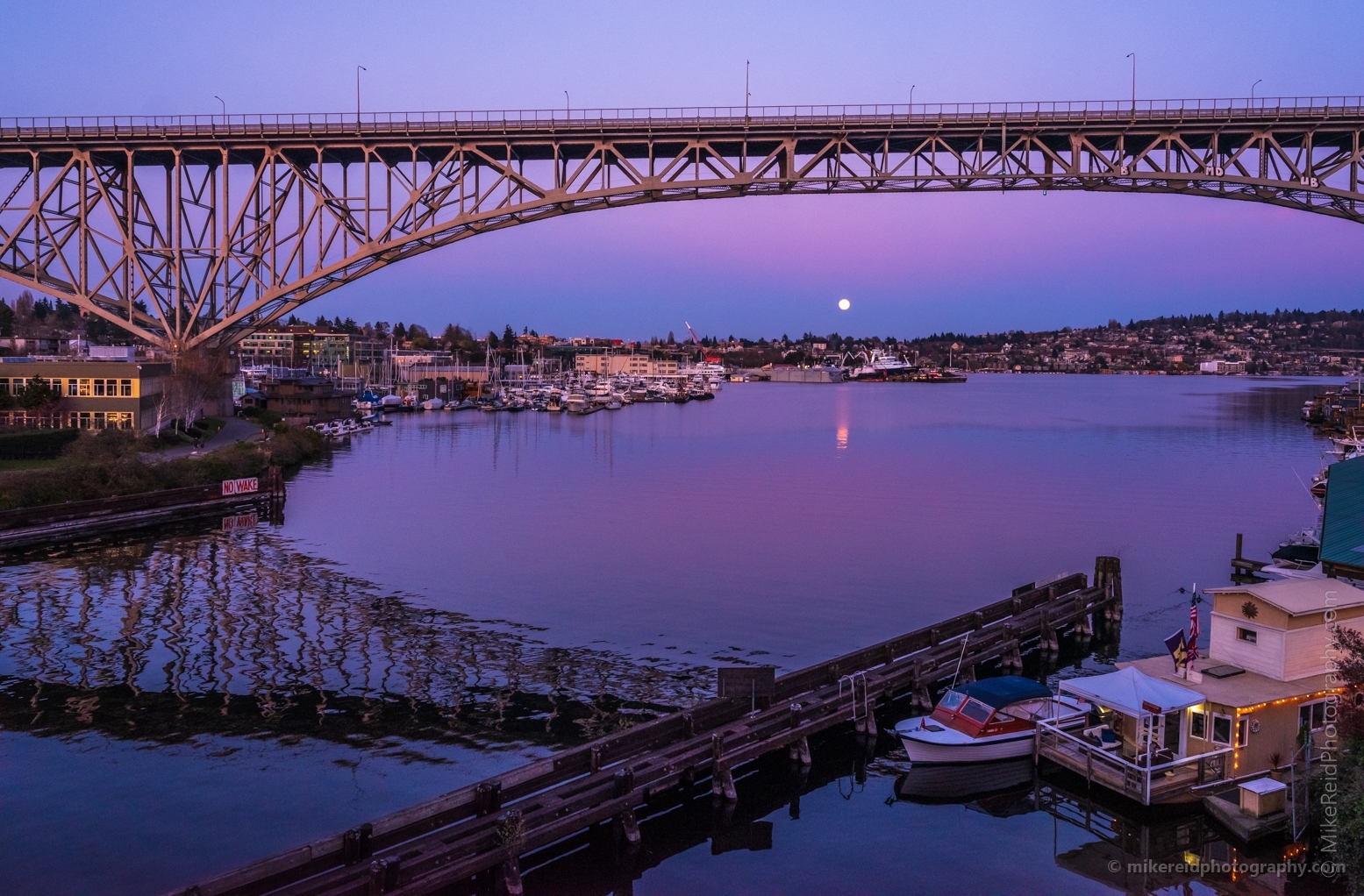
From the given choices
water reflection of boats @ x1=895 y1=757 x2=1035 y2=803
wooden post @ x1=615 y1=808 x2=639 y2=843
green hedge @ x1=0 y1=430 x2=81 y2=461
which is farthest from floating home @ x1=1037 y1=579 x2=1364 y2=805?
green hedge @ x1=0 y1=430 x2=81 y2=461

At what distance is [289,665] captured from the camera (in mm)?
19359

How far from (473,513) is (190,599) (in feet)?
47.7

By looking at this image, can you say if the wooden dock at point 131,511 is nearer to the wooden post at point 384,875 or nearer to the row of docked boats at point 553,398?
the wooden post at point 384,875

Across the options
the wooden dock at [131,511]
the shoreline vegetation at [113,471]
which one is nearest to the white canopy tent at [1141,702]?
the wooden dock at [131,511]

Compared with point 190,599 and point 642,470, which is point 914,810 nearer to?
point 190,599

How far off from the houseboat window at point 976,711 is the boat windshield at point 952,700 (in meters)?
0.16

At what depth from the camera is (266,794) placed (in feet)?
46.0

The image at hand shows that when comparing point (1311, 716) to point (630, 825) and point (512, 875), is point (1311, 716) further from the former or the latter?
point (512, 875)

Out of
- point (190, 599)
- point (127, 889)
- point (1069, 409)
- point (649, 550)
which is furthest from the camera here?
point (1069, 409)

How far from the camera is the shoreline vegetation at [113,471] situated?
3191 centimetres

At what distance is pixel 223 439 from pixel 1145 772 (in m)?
43.6

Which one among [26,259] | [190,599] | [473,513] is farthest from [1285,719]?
[26,259]

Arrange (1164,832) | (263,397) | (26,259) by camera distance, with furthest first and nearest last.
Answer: (263,397) < (26,259) < (1164,832)

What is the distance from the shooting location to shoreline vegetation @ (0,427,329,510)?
31.9m
